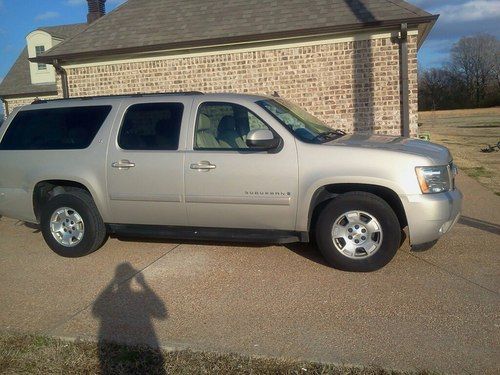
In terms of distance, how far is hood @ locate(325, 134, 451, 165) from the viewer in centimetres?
514

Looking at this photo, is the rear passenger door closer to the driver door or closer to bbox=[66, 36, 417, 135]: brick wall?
the driver door

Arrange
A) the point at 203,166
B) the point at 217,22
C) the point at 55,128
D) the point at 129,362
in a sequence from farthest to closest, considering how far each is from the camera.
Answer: the point at 217,22 < the point at 55,128 < the point at 203,166 < the point at 129,362

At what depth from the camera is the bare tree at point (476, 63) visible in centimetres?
7438

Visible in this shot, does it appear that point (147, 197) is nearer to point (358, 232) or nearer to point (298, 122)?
point (298, 122)

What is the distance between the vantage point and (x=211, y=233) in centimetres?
576

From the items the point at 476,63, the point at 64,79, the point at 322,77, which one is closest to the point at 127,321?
the point at 322,77

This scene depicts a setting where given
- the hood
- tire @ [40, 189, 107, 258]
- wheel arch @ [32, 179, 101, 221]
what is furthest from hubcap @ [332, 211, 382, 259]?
wheel arch @ [32, 179, 101, 221]

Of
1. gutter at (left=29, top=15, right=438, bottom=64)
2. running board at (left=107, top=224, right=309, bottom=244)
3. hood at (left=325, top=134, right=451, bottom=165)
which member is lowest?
running board at (left=107, top=224, right=309, bottom=244)

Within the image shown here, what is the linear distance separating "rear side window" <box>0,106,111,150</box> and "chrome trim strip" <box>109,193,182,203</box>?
0.72 metres

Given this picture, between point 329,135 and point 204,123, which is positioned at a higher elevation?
point 204,123

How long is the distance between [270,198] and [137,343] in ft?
6.77

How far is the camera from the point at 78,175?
605 centimetres

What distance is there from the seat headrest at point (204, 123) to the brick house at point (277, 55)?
19.0 ft

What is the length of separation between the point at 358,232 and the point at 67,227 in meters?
3.37
